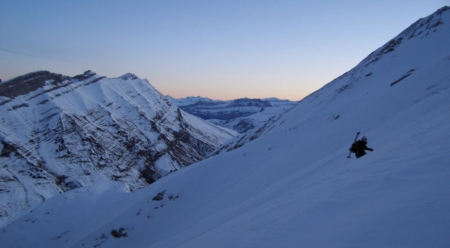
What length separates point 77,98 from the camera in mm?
100812

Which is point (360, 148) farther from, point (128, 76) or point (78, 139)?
point (128, 76)

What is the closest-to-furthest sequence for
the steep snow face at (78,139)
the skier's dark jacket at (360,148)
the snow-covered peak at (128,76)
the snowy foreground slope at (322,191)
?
1. the snowy foreground slope at (322,191)
2. the skier's dark jacket at (360,148)
3. the steep snow face at (78,139)
4. the snow-covered peak at (128,76)

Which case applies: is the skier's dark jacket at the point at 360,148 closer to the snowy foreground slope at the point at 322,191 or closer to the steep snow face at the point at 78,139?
the snowy foreground slope at the point at 322,191

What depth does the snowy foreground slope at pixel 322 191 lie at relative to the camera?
16.8ft

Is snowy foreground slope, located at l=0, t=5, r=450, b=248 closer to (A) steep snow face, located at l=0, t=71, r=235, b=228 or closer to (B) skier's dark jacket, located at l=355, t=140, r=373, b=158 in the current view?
(B) skier's dark jacket, located at l=355, t=140, r=373, b=158

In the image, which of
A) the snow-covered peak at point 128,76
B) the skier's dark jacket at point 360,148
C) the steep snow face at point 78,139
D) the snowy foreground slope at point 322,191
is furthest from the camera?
the snow-covered peak at point 128,76

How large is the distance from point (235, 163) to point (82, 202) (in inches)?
1029

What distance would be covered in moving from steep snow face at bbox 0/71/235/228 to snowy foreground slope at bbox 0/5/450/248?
22.6 meters

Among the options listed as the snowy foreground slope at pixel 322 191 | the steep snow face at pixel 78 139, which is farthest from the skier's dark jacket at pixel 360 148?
the steep snow face at pixel 78 139

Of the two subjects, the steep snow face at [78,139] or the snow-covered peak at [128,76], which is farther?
the snow-covered peak at [128,76]

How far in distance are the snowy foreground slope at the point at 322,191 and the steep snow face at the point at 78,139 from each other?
22627 millimetres

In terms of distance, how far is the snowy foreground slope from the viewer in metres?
5.11

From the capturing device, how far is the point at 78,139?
83375mm

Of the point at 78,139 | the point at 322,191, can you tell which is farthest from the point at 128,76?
the point at 322,191
